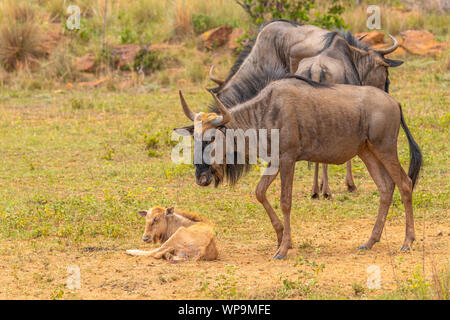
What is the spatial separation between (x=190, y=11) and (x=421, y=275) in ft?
50.8

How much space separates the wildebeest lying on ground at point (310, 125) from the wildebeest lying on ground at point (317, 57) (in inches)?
66.7

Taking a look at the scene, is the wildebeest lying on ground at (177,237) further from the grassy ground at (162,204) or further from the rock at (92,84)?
the rock at (92,84)

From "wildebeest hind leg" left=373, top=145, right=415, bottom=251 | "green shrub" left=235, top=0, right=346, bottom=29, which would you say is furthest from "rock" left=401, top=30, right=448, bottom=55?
"wildebeest hind leg" left=373, top=145, right=415, bottom=251

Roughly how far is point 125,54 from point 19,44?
2.56 metres

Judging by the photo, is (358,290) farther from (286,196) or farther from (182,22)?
(182,22)

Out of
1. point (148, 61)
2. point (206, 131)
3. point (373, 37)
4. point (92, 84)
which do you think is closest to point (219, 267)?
point (206, 131)

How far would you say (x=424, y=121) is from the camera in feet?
43.8

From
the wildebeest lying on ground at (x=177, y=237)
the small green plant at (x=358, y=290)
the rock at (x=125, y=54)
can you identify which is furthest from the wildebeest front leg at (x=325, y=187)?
the rock at (x=125, y=54)

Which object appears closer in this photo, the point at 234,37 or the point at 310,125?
the point at 310,125

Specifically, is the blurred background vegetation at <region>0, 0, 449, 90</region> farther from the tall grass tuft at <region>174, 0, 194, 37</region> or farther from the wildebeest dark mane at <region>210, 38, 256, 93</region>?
the wildebeest dark mane at <region>210, 38, 256, 93</region>

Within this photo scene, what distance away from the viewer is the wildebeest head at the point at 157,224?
7559mm

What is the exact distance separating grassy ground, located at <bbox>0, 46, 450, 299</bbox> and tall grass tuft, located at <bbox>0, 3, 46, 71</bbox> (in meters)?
2.85

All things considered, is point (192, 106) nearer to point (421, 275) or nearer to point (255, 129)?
point (255, 129)

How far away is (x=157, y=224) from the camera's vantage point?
760 cm
